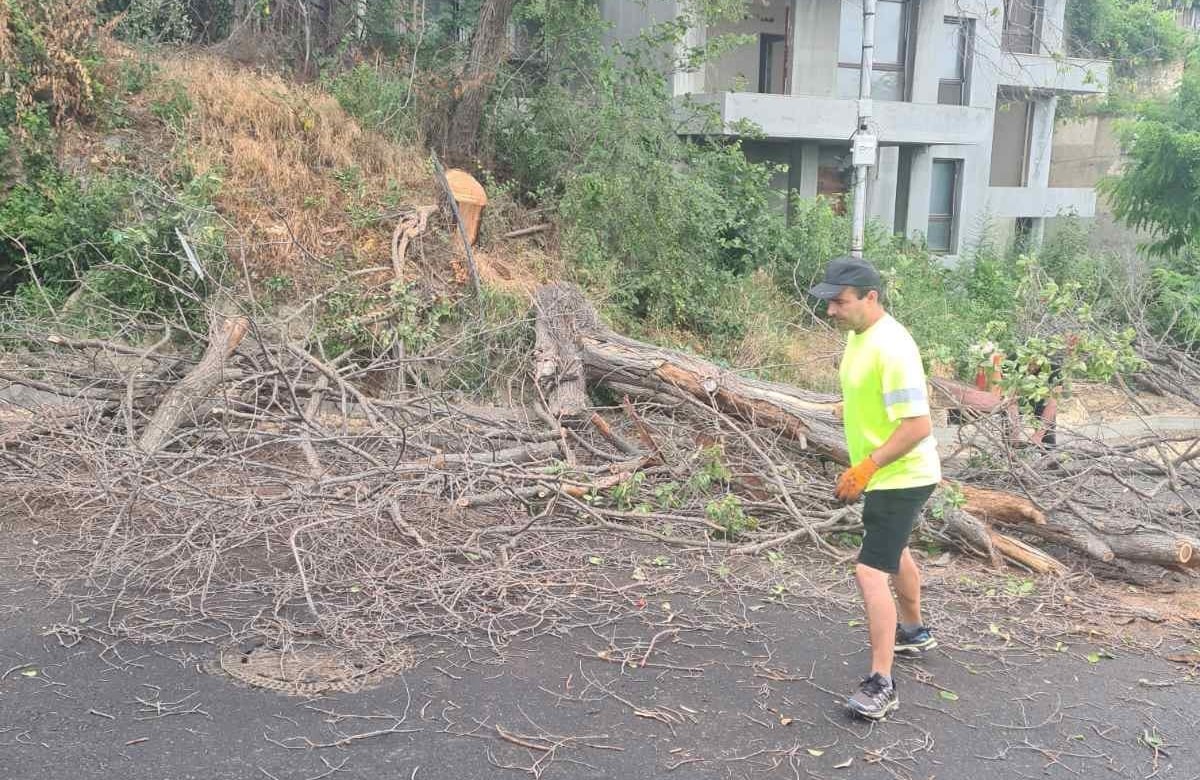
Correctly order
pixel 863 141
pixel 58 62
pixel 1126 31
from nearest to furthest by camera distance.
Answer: pixel 58 62
pixel 863 141
pixel 1126 31

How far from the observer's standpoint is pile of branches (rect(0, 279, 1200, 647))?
15.0 ft

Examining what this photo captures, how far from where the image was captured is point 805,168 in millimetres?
17844

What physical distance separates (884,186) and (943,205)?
2458 millimetres

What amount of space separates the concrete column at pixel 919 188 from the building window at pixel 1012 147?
14.8 ft

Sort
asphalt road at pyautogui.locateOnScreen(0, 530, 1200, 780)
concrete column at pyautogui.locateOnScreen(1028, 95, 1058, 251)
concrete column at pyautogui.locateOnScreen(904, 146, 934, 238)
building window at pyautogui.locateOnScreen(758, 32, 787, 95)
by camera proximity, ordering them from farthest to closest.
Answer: concrete column at pyautogui.locateOnScreen(1028, 95, 1058, 251), concrete column at pyautogui.locateOnScreen(904, 146, 934, 238), building window at pyautogui.locateOnScreen(758, 32, 787, 95), asphalt road at pyautogui.locateOnScreen(0, 530, 1200, 780)

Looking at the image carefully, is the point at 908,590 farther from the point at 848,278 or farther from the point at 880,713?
the point at 848,278

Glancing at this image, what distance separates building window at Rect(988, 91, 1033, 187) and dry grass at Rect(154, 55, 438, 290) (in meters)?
16.6

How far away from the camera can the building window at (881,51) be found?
18.1m

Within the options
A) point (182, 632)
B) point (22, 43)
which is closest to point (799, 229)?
point (22, 43)

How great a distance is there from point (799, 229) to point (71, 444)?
36.6 ft

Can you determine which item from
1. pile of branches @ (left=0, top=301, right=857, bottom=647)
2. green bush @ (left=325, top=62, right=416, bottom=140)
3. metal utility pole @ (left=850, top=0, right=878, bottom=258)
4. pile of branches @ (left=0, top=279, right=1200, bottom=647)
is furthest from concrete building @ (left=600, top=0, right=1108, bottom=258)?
pile of branches @ (left=0, top=301, right=857, bottom=647)

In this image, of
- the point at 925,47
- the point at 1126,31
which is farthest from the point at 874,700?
the point at 1126,31

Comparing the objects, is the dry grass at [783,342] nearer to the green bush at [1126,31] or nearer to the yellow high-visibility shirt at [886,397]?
the yellow high-visibility shirt at [886,397]

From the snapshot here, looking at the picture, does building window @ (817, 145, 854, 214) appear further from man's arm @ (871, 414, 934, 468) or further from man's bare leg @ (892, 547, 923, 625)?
man's arm @ (871, 414, 934, 468)
